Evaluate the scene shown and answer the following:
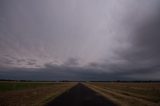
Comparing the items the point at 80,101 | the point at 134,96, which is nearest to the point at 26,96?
the point at 80,101

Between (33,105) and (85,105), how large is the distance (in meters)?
5.60

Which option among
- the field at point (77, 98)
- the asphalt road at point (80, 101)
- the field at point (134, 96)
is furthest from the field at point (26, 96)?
the field at point (134, 96)

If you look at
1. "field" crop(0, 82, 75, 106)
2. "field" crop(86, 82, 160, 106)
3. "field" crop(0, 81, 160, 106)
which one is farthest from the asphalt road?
"field" crop(86, 82, 160, 106)

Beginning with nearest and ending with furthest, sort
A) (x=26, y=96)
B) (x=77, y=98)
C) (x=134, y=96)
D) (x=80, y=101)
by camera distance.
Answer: (x=80, y=101) → (x=77, y=98) → (x=26, y=96) → (x=134, y=96)

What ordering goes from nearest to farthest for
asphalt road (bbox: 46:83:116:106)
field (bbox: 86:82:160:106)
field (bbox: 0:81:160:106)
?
asphalt road (bbox: 46:83:116:106), field (bbox: 0:81:160:106), field (bbox: 86:82:160:106)

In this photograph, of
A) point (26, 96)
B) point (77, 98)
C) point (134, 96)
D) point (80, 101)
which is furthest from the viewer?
point (134, 96)

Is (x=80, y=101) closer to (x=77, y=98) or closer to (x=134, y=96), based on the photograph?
(x=77, y=98)

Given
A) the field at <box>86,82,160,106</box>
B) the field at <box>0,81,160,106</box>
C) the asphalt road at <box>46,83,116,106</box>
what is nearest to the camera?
the asphalt road at <box>46,83,116,106</box>

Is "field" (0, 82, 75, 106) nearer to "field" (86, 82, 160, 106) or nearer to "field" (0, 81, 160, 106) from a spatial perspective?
"field" (0, 81, 160, 106)

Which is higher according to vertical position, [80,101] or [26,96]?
[26,96]

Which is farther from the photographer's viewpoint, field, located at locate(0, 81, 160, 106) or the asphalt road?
field, located at locate(0, 81, 160, 106)

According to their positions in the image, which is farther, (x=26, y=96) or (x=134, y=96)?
(x=134, y=96)

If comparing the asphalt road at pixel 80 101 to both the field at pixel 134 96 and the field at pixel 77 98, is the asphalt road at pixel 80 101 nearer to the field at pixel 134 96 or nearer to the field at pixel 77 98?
the field at pixel 77 98

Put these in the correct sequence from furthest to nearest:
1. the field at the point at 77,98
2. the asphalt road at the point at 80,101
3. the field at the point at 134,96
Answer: the field at the point at 134,96 → the field at the point at 77,98 → the asphalt road at the point at 80,101
